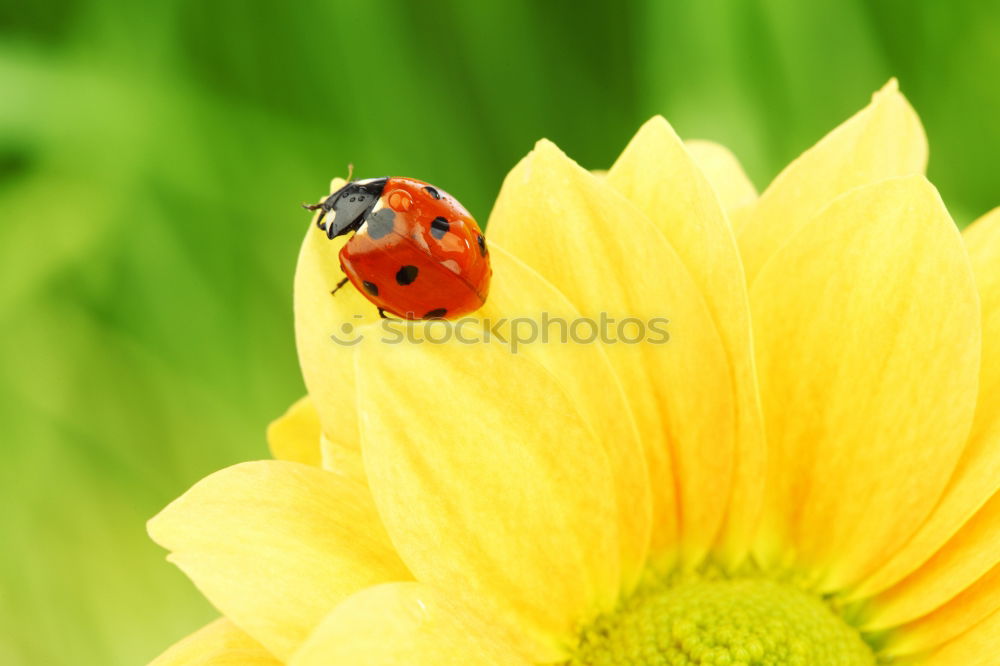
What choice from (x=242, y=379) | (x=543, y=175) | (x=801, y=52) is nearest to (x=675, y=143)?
(x=543, y=175)

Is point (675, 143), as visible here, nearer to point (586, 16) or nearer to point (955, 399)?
point (955, 399)

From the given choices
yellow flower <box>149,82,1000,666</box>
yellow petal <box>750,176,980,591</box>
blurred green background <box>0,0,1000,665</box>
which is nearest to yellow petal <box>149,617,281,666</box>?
yellow flower <box>149,82,1000,666</box>

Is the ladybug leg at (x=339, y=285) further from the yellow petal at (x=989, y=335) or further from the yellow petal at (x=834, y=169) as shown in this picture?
the yellow petal at (x=989, y=335)

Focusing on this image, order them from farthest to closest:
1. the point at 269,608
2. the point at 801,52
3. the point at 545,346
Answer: the point at 801,52 → the point at 545,346 → the point at 269,608

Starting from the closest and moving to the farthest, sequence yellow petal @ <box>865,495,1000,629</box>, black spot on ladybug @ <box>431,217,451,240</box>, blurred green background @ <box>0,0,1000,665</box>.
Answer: yellow petal @ <box>865,495,1000,629</box> → black spot on ladybug @ <box>431,217,451,240</box> → blurred green background @ <box>0,0,1000,665</box>

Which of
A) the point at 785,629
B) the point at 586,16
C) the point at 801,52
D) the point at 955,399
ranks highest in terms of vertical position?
the point at 586,16

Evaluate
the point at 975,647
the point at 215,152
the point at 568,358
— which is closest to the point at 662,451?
the point at 568,358

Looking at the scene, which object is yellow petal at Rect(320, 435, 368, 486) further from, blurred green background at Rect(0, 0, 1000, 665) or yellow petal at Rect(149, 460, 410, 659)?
blurred green background at Rect(0, 0, 1000, 665)

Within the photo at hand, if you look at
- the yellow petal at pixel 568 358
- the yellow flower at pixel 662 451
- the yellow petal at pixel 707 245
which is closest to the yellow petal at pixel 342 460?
the yellow flower at pixel 662 451

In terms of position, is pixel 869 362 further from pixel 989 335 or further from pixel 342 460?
pixel 342 460
